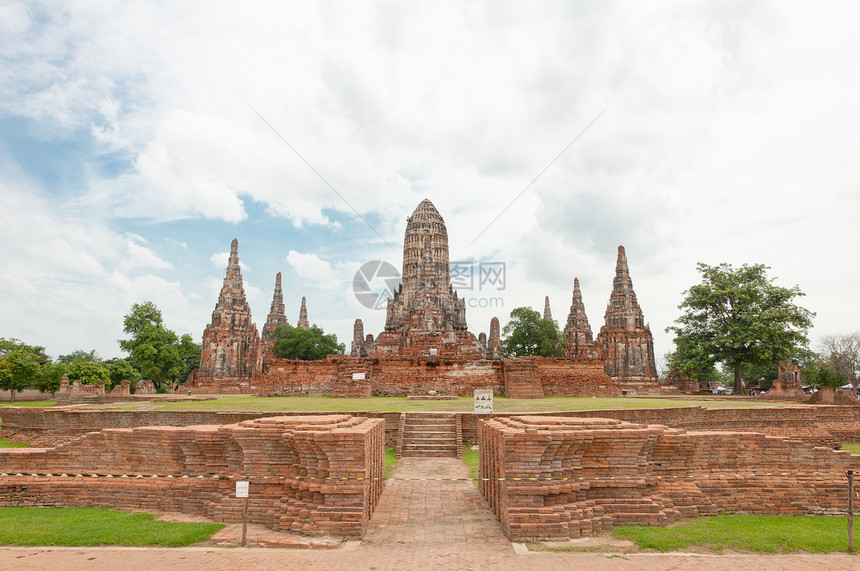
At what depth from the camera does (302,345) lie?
59.8 meters

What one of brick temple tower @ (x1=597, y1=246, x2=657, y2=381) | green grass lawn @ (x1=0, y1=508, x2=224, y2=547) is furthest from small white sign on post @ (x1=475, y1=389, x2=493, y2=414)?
brick temple tower @ (x1=597, y1=246, x2=657, y2=381)

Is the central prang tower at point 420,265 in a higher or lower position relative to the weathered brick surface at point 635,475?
higher

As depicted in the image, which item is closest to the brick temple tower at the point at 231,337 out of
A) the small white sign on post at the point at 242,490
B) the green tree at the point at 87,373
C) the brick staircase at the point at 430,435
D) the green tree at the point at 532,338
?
the green tree at the point at 87,373

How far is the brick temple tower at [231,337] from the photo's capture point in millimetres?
45438

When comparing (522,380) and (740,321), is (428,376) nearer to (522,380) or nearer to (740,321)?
(522,380)

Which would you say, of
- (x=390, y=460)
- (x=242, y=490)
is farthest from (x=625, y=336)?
(x=242, y=490)

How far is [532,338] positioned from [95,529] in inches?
2035

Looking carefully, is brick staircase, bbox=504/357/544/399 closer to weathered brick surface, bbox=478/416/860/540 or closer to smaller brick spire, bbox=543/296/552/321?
weathered brick surface, bbox=478/416/860/540

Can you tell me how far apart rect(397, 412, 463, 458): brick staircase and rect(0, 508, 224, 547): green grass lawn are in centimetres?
645

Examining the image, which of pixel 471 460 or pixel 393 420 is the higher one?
pixel 393 420

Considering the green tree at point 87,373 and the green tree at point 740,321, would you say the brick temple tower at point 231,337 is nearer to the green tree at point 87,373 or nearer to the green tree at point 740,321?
the green tree at point 87,373

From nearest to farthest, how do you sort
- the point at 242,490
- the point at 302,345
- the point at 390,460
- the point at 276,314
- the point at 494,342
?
the point at 242,490, the point at 390,460, the point at 494,342, the point at 302,345, the point at 276,314

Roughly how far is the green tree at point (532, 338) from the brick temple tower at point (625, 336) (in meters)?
10.2

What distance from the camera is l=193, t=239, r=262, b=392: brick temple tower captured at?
4544 cm
